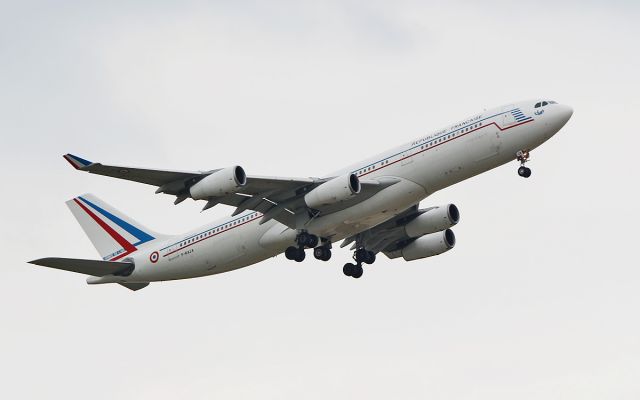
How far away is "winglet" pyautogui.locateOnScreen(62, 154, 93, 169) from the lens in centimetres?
4378

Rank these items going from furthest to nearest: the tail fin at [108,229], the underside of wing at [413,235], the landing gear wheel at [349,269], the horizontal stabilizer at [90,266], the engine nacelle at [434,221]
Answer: the tail fin at [108,229], the landing gear wheel at [349,269], the underside of wing at [413,235], the engine nacelle at [434,221], the horizontal stabilizer at [90,266]

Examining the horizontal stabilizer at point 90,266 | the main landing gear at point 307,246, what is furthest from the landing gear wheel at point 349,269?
the horizontal stabilizer at point 90,266

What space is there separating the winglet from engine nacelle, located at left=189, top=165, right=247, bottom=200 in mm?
4415

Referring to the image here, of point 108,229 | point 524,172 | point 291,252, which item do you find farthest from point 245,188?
point 108,229

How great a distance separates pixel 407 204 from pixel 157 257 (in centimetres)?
1293

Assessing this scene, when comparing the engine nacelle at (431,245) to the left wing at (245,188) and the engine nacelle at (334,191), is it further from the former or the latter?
the engine nacelle at (334,191)

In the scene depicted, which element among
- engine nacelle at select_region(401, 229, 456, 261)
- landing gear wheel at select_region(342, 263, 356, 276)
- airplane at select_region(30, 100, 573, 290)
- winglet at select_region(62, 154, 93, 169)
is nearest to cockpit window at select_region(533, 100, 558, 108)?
airplane at select_region(30, 100, 573, 290)

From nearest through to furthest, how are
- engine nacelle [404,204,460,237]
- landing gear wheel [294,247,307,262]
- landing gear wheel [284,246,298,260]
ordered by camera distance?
landing gear wheel [294,247,307,262], landing gear wheel [284,246,298,260], engine nacelle [404,204,460,237]

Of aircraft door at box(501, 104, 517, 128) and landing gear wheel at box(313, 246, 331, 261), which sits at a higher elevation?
aircraft door at box(501, 104, 517, 128)

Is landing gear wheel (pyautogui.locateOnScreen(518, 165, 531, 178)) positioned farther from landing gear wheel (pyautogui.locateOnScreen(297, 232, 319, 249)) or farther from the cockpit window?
landing gear wheel (pyautogui.locateOnScreen(297, 232, 319, 249))

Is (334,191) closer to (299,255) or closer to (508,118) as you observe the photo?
(299,255)

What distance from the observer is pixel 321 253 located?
51.0m

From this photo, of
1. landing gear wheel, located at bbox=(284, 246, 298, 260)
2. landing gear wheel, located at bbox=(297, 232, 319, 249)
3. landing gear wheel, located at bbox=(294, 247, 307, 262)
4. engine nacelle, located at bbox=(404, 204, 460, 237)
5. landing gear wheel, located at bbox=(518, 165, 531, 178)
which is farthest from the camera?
engine nacelle, located at bbox=(404, 204, 460, 237)

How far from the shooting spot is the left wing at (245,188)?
45469 millimetres
